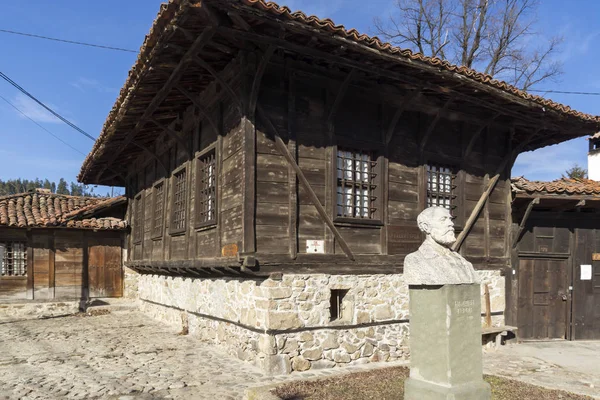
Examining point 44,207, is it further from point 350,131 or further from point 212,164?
point 350,131

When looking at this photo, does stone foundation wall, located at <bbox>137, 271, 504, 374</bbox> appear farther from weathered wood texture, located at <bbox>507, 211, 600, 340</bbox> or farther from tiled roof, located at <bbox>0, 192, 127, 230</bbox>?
tiled roof, located at <bbox>0, 192, 127, 230</bbox>

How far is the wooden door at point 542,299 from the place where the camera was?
1072 centimetres

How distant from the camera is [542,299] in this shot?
35.6 feet

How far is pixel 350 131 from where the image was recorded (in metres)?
8.36

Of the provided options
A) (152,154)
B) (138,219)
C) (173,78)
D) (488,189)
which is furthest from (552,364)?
(138,219)

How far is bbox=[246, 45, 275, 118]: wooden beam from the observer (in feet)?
22.6

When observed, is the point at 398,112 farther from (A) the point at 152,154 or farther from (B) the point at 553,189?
(A) the point at 152,154

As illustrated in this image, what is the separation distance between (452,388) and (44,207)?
49.1 feet

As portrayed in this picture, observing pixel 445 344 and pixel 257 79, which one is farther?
pixel 257 79

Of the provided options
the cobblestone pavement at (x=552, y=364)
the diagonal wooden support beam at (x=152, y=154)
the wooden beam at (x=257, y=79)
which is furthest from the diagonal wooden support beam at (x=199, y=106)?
the cobblestone pavement at (x=552, y=364)

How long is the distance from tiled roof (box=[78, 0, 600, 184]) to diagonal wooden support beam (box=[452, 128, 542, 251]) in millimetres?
1139

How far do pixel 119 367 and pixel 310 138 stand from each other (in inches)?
178

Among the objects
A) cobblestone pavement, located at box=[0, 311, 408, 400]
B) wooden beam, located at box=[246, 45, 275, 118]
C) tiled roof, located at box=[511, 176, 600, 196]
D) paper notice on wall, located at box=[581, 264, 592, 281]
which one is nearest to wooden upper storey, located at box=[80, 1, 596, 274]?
wooden beam, located at box=[246, 45, 275, 118]

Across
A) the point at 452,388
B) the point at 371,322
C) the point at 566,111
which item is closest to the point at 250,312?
the point at 371,322
